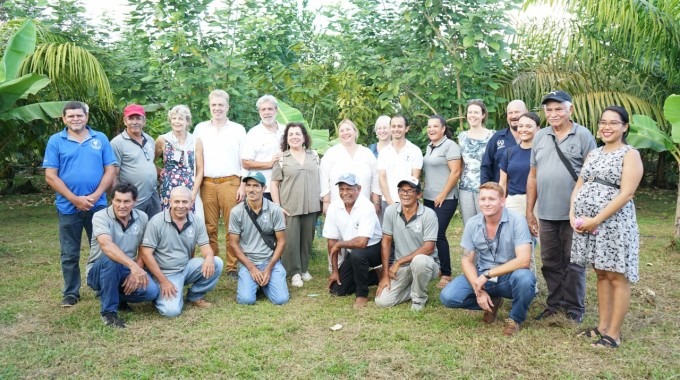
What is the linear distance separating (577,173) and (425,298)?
1630 millimetres

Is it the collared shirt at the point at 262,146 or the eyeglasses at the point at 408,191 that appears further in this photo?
the collared shirt at the point at 262,146

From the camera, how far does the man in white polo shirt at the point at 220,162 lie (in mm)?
6410

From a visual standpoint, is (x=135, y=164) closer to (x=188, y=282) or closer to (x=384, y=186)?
(x=188, y=282)

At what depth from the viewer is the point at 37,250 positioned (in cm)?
838

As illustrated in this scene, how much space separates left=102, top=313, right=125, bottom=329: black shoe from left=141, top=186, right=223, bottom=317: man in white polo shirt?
14.3 inches

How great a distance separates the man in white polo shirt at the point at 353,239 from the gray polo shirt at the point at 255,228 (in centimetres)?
49

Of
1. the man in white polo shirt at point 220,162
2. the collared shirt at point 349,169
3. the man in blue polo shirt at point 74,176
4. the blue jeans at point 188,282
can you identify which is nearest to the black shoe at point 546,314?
the collared shirt at point 349,169

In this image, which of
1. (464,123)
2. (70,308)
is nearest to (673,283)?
(464,123)

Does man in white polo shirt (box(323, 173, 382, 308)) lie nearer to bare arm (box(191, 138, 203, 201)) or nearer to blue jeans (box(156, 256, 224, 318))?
blue jeans (box(156, 256, 224, 318))

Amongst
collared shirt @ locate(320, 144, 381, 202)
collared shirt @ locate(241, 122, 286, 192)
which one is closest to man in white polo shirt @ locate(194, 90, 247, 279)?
collared shirt @ locate(241, 122, 286, 192)

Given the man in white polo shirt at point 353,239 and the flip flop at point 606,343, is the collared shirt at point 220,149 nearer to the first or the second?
the man in white polo shirt at point 353,239

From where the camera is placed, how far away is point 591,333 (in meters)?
4.49

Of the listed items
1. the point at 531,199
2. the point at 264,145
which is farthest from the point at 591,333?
the point at 264,145

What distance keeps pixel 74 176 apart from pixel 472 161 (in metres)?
3.60
